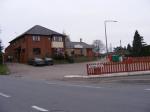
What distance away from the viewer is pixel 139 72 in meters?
27.0

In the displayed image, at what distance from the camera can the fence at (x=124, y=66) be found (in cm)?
2741

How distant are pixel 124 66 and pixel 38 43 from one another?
48857 millimetres

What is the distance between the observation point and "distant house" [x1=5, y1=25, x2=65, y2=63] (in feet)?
241

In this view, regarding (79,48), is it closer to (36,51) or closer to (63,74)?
(36,51)

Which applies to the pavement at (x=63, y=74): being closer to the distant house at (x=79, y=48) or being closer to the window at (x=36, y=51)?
the window at (x=36, y=51)

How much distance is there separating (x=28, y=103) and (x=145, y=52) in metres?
67.9

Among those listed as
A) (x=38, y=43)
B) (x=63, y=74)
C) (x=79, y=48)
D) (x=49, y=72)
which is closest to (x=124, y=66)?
(x=63, y=74)

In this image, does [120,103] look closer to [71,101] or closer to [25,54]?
[71,101]

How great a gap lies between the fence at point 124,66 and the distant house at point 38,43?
45.2 metres

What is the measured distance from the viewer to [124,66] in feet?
90.3

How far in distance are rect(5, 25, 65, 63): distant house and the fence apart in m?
45.2

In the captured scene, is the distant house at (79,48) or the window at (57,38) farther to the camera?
the distant house at (79,48)

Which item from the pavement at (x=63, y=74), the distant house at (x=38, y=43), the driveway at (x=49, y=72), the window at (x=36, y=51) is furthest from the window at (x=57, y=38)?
the pavement at (x=63, y=74)

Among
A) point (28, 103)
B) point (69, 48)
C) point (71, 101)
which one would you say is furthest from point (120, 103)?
point (69, 48)
